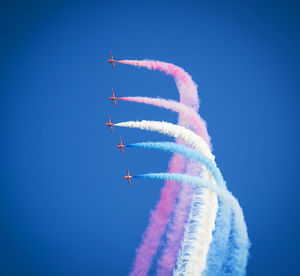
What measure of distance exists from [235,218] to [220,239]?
47.7 inches

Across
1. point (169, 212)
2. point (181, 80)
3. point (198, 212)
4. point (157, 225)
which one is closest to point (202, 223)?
point (198, 212)

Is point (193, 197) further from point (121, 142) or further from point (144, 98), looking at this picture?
point (144, 98)

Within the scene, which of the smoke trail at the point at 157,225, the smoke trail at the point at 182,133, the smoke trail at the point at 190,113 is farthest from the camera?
the smoke trail at the point at 190,113

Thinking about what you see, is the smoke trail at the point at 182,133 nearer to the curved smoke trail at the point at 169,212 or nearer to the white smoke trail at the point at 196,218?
the white smoke trail at the point at 196,218

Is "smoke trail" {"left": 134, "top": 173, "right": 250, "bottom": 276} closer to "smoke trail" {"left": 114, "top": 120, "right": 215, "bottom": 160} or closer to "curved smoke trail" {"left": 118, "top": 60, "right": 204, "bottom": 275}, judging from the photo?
"curved smoke trail" {"left": 118, "top": 60, "right": 204, "bottom": 275}

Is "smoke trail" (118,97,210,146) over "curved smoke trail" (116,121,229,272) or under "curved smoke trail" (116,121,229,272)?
over

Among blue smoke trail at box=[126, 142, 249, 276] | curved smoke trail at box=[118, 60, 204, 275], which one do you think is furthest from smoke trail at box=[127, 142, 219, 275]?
curved smoke trail at box=[118, 60, 204, 275]

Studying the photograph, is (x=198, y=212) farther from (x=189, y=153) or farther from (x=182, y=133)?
(x=182, y=133)

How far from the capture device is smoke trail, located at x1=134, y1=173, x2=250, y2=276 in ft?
44.5

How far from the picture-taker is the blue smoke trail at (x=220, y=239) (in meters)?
13.8

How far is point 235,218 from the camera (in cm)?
1423

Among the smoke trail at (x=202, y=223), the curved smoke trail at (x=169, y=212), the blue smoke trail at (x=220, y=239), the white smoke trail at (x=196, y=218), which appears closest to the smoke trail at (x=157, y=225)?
the curved smoke trail at (x=169, y=212)

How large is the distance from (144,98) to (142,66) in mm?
1853

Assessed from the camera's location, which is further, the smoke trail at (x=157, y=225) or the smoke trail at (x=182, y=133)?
the smoke trail at (x=157, y=225)
